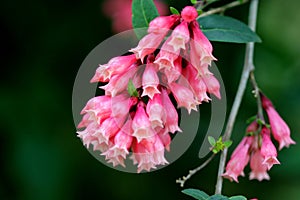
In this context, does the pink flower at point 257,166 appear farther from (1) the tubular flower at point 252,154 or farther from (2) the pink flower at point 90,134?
(2) the pink flower at point 90,134

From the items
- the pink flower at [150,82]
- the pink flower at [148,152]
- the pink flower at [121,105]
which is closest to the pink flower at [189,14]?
the pink flower at [150,82]

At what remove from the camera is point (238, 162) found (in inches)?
112

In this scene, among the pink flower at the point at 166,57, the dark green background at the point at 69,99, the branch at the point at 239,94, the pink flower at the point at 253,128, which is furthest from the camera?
the dark green background at the point at 69,99

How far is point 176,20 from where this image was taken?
2.46m

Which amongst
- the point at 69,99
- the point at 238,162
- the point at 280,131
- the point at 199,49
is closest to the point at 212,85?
the point at 199,49

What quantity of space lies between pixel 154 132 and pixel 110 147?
19cm

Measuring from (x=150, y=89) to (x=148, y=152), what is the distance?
280 millimetres

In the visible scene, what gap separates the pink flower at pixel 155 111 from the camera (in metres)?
2.30

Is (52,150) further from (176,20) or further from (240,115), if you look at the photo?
(176,20)

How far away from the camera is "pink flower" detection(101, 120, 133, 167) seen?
7.68 ft

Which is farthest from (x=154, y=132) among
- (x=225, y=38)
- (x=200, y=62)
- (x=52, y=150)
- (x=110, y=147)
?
(x=52, y=150)

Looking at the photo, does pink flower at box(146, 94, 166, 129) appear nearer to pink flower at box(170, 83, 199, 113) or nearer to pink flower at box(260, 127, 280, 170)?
pink flower at box(170, 83, 199, 113)

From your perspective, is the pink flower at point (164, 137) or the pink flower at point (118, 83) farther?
the pink flower at point (164, 137)

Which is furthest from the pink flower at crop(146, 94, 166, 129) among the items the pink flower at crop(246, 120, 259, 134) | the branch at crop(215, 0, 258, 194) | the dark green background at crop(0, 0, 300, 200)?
the dark green background at crop(0, 0, 300, 200)
